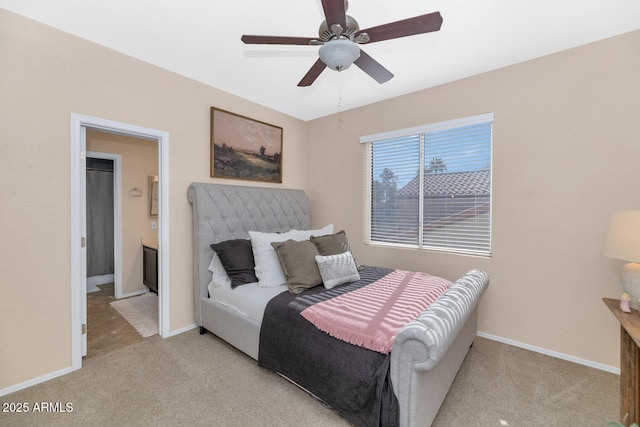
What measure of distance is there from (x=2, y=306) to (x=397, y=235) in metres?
3.56

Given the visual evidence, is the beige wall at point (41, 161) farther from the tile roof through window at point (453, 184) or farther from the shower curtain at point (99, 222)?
the tile roof through window at point (453, 184)

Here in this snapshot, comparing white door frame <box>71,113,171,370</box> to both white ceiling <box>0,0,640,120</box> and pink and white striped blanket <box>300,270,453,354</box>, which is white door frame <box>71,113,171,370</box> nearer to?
white ceiling <box>0,0,640,120</box>

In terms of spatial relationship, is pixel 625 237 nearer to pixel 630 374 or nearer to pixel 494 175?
pixel 630 374

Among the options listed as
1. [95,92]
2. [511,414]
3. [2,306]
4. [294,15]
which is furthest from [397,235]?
[2,306]

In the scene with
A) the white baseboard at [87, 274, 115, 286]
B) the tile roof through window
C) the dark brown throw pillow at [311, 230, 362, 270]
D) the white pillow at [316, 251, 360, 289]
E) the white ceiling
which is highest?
the white ceiling

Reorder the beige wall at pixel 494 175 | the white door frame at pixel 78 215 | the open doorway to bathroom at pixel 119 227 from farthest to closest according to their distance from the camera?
the open doorway to bathroom at pixel 119 227 < the white door frame at pixel 78 215 < the beige wall at pixel 494 175

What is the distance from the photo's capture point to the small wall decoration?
3150mm

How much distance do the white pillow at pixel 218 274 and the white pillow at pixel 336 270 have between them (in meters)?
0.97

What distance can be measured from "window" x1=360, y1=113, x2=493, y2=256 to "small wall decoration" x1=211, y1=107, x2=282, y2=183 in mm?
1222

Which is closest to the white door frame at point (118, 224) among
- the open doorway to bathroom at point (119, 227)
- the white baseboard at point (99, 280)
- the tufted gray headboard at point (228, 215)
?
the open doorway to bathroom at point (119, 227)

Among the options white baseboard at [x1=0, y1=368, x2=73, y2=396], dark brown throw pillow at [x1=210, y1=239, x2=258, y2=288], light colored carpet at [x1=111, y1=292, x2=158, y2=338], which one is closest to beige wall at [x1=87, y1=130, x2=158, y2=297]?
light colored carpet at [x1=111, y1=292, x2=158, y2=338]

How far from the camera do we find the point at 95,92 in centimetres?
232

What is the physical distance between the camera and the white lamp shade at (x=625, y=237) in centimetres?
161

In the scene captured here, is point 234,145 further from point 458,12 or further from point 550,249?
point 550,249
